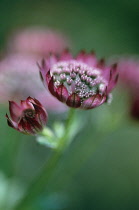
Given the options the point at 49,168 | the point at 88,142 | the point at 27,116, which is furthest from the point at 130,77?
the point at 27,116

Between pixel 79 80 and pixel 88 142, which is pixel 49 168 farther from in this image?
pixel 88 142

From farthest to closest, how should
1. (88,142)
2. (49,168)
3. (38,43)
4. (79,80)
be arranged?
(38,43) < (88,142) < (49,168) < (79,80)

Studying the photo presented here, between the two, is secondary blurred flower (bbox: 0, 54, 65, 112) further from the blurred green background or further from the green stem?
the green stem

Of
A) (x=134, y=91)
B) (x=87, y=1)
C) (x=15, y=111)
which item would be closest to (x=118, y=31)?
(x=87, y=1)

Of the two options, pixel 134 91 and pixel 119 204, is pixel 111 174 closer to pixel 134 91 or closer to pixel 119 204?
pixel 119 204

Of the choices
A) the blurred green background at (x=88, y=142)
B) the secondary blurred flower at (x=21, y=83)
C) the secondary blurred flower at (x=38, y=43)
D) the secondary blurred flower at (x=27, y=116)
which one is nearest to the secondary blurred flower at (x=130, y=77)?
the blurred green background at (x=88, y=142)
